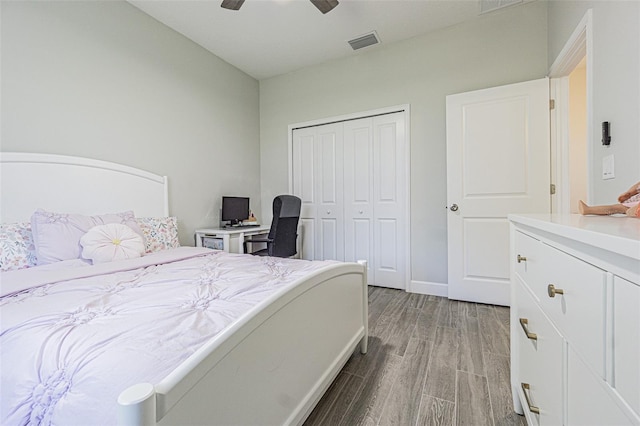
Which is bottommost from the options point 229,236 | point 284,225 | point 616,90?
point 229,236

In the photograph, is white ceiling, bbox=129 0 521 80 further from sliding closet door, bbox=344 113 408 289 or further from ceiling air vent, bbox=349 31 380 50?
sliding closet door, bbox=344 113 408 289

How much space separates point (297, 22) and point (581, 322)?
10.5 ft

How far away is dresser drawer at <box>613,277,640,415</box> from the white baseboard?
2.62 m

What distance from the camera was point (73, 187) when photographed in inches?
79.9

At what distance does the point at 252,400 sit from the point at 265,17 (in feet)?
10.3

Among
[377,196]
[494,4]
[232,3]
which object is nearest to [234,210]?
[377,196]

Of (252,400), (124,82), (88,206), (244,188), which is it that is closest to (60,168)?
(88,206)

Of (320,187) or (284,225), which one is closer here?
(284,225)

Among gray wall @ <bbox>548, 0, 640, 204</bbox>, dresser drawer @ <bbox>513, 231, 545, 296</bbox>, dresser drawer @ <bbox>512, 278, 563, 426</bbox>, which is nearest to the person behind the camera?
dresser drawer @ <bbox>512, 278, 563, 426</bbox>

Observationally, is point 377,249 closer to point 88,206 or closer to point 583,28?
point 583,28

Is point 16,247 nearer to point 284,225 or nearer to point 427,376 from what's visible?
point 284,225

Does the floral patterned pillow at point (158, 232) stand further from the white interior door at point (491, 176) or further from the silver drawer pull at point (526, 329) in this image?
the white interior door at point (491, 176)

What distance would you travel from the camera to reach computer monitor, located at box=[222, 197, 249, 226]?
3.26 metres

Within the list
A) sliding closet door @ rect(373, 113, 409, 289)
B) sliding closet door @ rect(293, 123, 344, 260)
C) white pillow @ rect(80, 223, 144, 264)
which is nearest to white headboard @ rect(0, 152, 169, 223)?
white pillow @ rect(80, 223, 144, 264)
